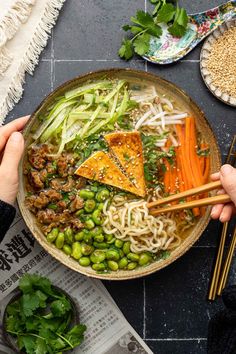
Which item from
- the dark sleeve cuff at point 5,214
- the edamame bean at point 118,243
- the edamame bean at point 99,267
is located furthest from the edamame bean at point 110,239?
the dark sleeve cuff at point 5,214

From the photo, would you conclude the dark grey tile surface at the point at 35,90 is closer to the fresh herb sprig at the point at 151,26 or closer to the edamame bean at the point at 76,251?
the fresh herb sprig at the point at 151,26

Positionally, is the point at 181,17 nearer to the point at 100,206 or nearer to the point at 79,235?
the point at 100,206

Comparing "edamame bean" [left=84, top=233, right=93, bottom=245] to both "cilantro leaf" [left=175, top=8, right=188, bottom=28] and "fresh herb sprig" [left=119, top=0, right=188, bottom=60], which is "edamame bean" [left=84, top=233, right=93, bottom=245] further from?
"cilantro leaf" [left=175, top=8, right=188, bottom=28]

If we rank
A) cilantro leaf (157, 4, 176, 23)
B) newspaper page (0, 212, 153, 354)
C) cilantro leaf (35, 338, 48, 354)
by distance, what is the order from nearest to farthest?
cilantro leaf (35, 338, 48, 354) → cilantro leaf (157, 4, 176, 23) → newspaper page (0, 212, 153, 354)

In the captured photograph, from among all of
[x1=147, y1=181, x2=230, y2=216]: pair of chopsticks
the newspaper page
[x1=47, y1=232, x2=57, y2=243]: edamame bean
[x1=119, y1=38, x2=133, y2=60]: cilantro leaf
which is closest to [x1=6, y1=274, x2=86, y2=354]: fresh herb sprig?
the newspaper page

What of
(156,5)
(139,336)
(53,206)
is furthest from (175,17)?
(139,336)

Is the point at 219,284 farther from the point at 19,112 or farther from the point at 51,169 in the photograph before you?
the point at 19,112

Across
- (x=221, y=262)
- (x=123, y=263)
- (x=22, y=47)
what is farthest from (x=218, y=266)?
(x=22, y=47)
